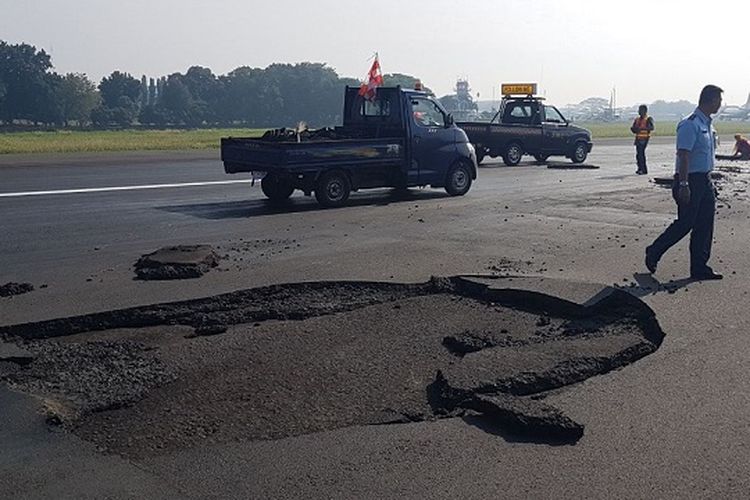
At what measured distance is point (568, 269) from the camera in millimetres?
10375

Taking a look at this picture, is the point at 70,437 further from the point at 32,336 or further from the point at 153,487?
the point at 32,336

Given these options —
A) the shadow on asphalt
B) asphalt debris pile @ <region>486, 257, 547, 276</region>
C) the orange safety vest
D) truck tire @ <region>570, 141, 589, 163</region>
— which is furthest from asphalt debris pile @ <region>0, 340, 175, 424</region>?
truck tire @ <region>570, 141, 589, 163</region>

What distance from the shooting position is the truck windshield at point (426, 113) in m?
18.3

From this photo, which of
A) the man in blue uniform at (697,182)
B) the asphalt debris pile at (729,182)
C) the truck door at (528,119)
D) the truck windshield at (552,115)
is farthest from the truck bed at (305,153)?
the truck windshield at (552,115)

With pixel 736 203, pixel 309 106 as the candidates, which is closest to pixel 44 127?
pixel 309 106

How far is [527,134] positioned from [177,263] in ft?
70.2

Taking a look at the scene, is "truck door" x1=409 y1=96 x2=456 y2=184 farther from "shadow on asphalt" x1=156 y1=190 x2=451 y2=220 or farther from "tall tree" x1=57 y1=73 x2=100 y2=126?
"tall tree" x1=57 y1=73 x2=100 y2=126

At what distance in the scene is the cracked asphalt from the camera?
4.68 metres

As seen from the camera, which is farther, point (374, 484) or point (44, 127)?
point (44, 127)

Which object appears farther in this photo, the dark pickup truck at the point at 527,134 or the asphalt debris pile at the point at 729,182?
the dark pickup truck at the point at 527,134

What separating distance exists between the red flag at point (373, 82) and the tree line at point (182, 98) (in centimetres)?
Answer: 5465

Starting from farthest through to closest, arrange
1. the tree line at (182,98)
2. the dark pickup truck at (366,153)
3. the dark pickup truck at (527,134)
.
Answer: the tree line at (182,98), the dark pickup truck at (527,134), the dark pickup truck at (366,153)

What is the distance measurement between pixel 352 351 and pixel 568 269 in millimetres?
4275

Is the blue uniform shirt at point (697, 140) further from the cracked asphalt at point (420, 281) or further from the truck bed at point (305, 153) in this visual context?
the truck bed at point (305, 153)
